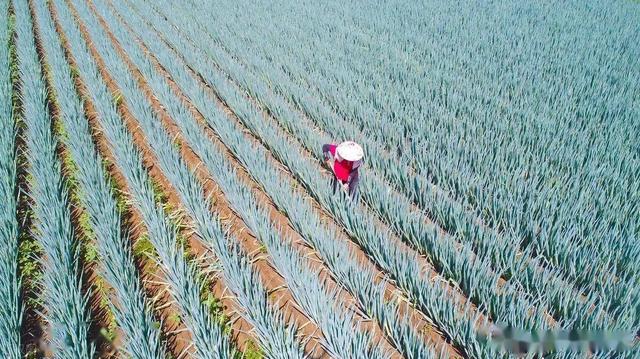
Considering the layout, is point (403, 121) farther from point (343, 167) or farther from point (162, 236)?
point (162, 236)

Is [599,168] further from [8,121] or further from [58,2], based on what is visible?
[58,2]

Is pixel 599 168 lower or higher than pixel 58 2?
lower

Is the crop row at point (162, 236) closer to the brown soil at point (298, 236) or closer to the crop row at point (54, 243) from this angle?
the crop row at point (54, 243)

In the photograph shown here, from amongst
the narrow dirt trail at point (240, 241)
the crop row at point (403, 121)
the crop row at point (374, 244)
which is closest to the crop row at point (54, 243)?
the narrow dirt trail at point (240, 241)

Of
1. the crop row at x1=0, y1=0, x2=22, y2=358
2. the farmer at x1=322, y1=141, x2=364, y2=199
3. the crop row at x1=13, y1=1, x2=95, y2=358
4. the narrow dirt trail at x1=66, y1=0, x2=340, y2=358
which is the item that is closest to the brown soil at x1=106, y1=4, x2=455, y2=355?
the narrow dirt trail at x1=66, y1=0, x2=340, y2=358

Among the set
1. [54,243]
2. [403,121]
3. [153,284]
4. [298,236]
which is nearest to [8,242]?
[54,243]

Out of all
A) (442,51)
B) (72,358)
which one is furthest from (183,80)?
(72,358)
